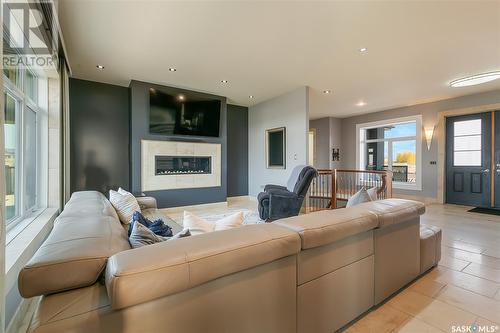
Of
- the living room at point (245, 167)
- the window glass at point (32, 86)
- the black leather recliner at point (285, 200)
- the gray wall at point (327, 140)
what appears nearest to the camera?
the living room at point (245, 167)

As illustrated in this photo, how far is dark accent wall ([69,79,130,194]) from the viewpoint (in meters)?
4.71

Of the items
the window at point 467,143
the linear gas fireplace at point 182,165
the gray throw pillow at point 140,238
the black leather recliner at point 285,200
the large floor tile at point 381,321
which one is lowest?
the large floor tile at point 381,321

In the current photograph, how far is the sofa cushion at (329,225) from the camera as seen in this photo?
126 cm

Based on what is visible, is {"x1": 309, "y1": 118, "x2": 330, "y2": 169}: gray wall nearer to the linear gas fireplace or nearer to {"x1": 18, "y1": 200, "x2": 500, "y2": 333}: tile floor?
the linear gas fireplace

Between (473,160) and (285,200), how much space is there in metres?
5.04

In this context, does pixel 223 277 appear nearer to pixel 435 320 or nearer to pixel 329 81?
pixel 435 320

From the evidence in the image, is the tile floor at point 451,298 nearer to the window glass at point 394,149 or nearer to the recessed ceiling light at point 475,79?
the recessed ceiling light at point 475,79

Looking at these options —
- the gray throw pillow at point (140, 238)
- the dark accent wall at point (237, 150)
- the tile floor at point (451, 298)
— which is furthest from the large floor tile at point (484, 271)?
the dark accent wall at point (237, 150)

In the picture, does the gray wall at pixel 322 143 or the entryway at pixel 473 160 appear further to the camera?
the gray wall at pixel 322 143

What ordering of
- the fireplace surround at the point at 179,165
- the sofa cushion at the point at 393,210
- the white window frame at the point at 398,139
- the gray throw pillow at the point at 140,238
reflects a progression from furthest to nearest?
the white window frame at the point at 398,139 < the fireplace surround at the point at 179,165 < the sofa cushion at the point at 393,210 < the gray throw pillow at the point at 140,238

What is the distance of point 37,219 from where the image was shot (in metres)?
2.77

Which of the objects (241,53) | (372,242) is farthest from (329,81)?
(372,242)

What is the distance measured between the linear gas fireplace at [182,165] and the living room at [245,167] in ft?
0.16

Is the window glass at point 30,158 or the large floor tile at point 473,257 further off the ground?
the window glass at point 30,158
